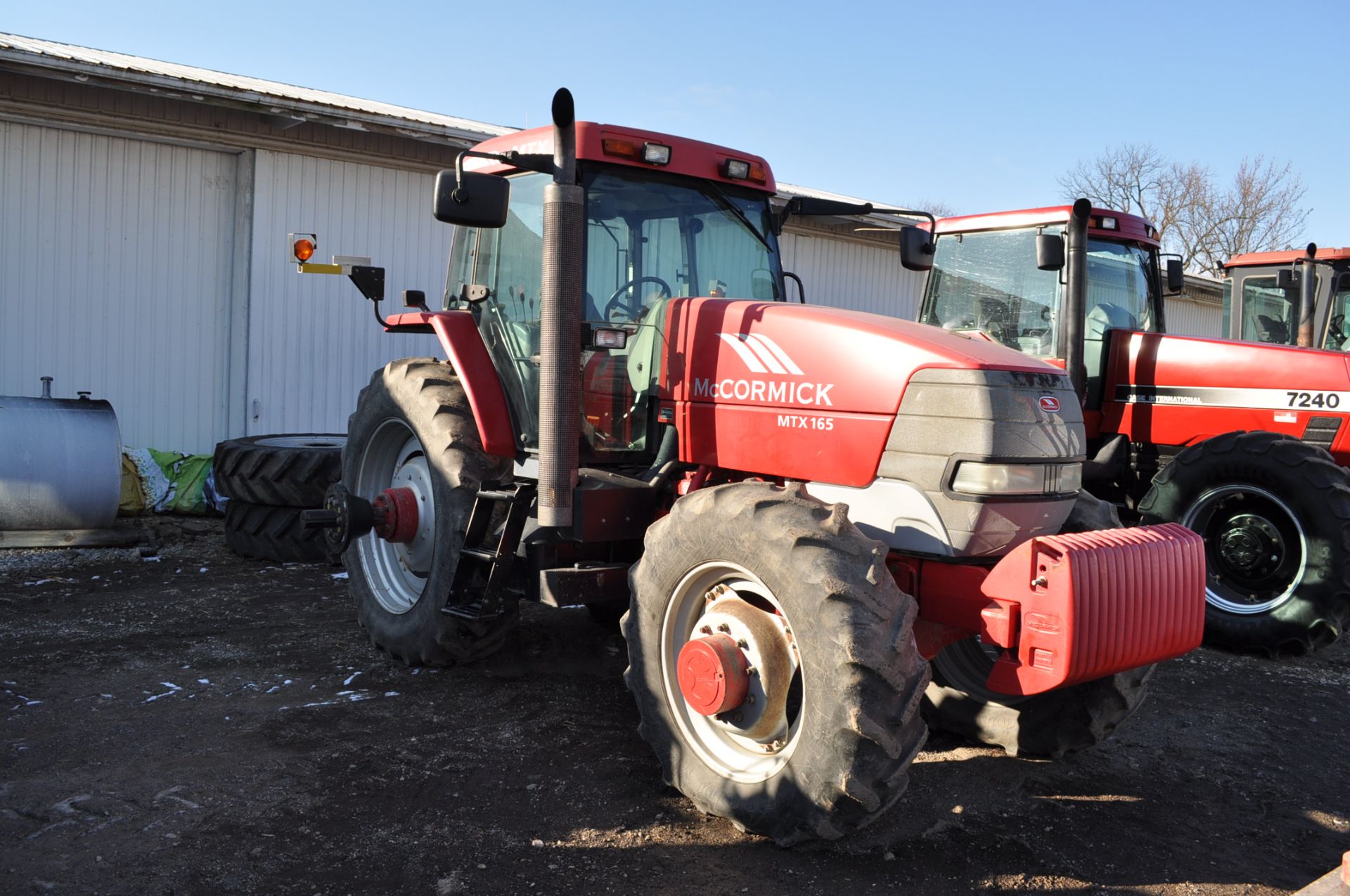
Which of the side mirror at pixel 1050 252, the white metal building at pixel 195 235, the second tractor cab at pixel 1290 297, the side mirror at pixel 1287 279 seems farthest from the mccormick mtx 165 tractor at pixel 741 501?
the second tractor cab at pixel 1290 297

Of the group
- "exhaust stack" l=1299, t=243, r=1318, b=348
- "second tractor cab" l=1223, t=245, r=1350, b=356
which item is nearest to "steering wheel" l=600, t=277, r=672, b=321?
"second tractor cab" l=1223, t=245, r=1350, b=356

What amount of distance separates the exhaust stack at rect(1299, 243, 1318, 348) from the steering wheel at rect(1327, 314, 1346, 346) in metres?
0.42

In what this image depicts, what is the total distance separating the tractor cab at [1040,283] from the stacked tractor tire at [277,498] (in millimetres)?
4377

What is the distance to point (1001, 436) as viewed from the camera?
352 centimetres

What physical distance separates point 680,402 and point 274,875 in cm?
213

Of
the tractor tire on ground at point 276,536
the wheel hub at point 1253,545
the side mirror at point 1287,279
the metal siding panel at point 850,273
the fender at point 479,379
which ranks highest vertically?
the metal siding panel at point 850,273

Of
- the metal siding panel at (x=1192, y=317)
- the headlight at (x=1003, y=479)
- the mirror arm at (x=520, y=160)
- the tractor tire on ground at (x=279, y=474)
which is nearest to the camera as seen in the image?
the headlight at (x=1003, y=479)

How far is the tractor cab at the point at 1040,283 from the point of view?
7.38 m

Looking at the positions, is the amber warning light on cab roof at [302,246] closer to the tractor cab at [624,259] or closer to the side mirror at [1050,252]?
the tractor cab at [624,259]

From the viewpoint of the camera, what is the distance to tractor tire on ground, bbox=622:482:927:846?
10.5 feet

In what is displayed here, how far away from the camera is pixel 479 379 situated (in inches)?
196

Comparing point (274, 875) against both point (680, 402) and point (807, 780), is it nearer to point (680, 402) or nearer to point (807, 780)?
point (807, 780)

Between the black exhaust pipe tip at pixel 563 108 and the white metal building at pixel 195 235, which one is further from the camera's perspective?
the white metal building at pixel 195 235

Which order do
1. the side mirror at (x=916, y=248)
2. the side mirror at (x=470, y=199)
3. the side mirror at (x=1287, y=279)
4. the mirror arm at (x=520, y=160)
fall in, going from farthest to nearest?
the side mirror at (x=1287, y=279)
the side mirror at (x=916, y=248)
the mirror arm at (x=520, y=160)
the side mirror at (x=470, y=199)
